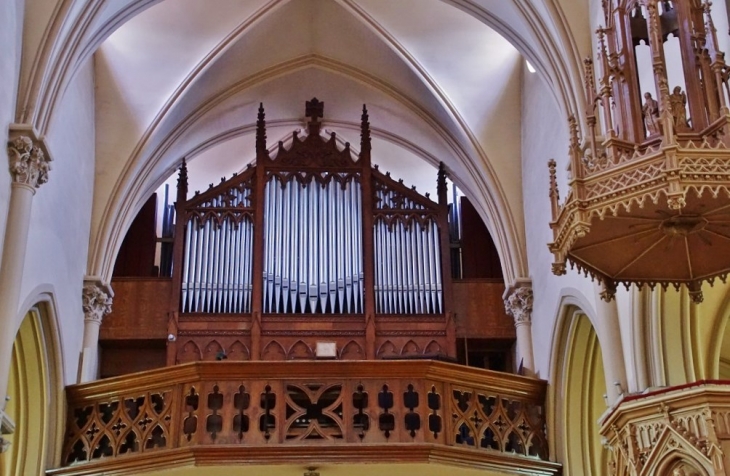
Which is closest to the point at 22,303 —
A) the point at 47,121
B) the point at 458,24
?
the point at 47,121

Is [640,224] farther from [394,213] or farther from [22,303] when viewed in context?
[394,213]

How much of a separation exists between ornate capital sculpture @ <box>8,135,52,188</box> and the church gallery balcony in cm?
281

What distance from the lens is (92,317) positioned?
15.0 metres

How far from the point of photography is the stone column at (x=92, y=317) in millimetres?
14828

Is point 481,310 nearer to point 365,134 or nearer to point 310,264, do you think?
point 310,264

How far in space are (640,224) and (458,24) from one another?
769 cm

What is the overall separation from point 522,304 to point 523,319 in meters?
0.22

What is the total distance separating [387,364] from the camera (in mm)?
12617

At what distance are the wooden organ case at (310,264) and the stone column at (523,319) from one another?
3.24 ft

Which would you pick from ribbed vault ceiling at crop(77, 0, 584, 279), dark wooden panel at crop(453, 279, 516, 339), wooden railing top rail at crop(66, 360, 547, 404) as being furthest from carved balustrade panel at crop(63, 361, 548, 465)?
ribbed vault ceiling at crop(77, 0, 584, 279)

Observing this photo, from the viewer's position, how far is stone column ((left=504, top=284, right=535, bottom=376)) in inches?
599

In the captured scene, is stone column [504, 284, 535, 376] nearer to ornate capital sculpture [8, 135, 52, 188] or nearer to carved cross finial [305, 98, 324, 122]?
carved cross finial [305, 98, 324, 122]

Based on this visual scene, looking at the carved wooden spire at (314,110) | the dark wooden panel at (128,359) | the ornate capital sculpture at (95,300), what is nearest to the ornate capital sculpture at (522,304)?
the carved wooden spire at (314,110)

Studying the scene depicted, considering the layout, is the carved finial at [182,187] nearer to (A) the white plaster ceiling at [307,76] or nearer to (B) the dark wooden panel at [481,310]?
(A) the white plaster ceiling at [307,76]
